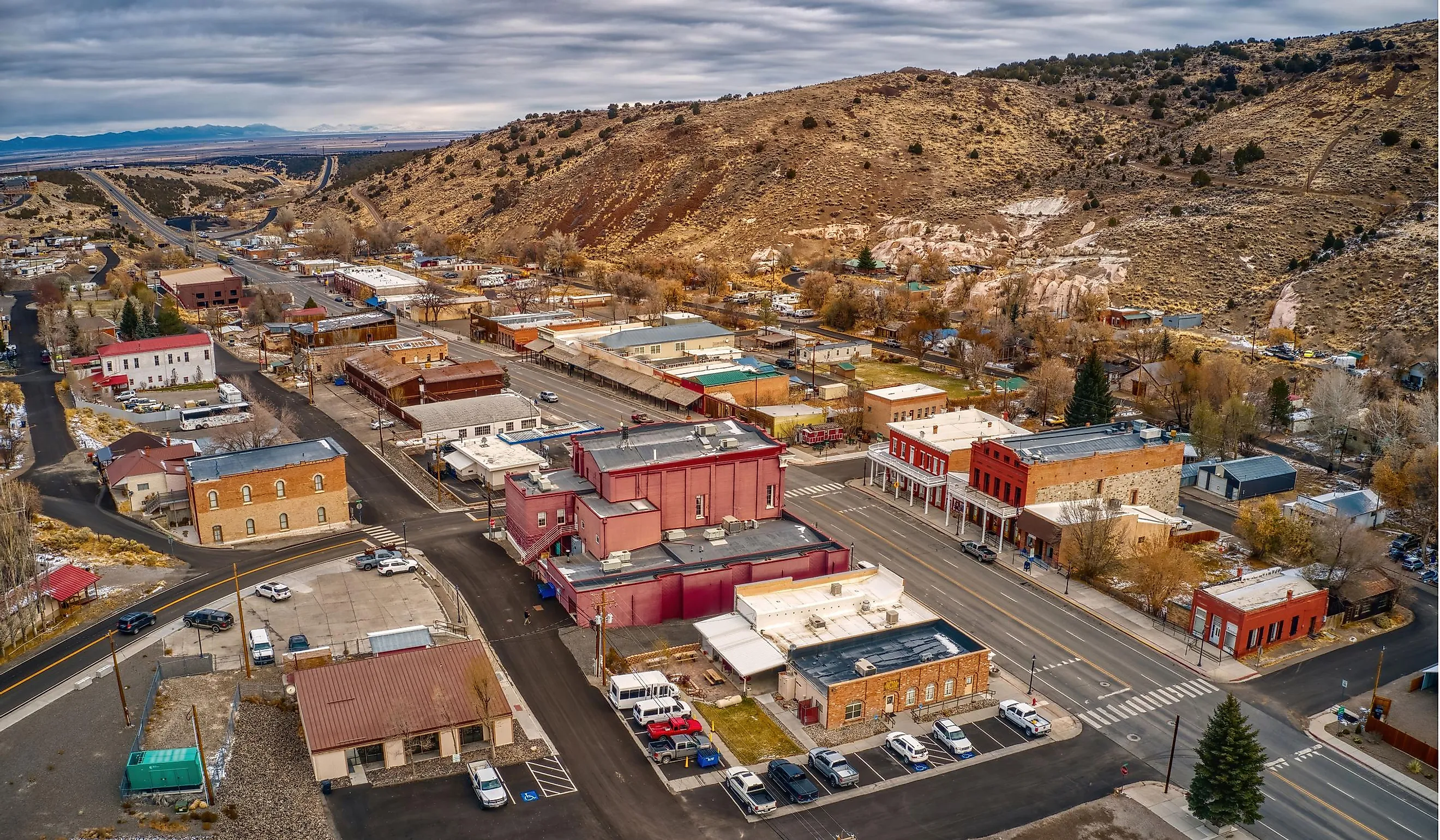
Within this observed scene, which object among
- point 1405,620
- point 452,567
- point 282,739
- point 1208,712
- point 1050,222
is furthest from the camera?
point 1050,222

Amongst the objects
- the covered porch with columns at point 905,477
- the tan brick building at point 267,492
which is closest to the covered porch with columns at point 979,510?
the covered porch with columns at point 905,477

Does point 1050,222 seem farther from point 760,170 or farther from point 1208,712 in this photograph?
point 1208,712

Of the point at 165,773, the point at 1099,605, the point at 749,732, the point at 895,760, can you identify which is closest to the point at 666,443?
the point at 749,732

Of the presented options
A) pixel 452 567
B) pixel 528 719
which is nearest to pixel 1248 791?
pixel 528 719

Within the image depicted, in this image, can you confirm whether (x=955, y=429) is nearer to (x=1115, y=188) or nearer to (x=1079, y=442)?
(x=1079, y=442)

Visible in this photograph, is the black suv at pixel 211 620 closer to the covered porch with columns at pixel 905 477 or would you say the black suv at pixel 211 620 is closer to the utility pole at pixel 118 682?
the utility pole at pixel 118 682
